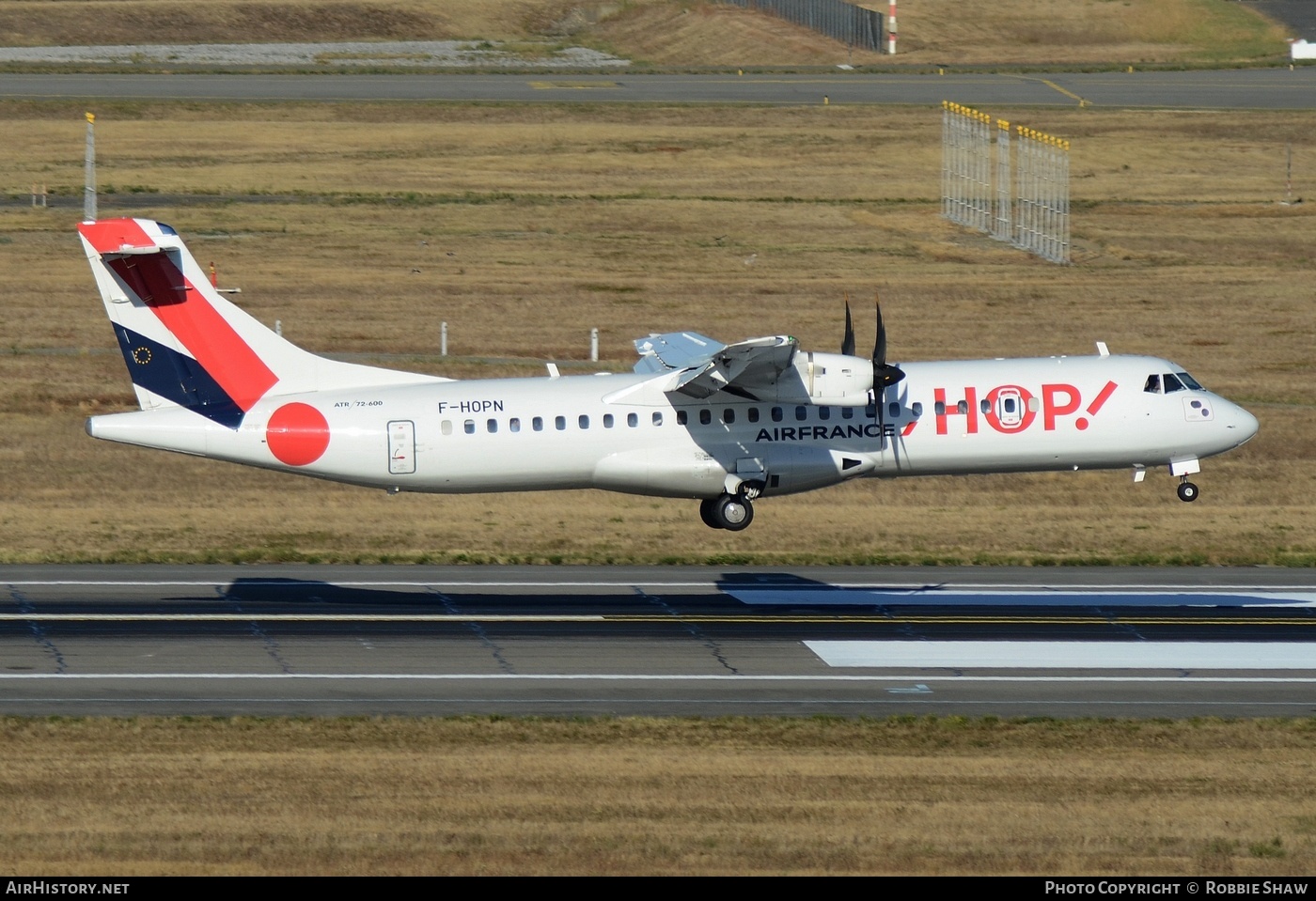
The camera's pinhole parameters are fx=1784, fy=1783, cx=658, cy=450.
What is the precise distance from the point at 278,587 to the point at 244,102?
62.4 meters

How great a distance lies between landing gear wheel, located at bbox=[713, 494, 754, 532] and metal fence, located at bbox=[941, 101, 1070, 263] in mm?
41739

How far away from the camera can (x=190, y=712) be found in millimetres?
32375

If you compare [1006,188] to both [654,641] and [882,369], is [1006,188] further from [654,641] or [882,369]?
[654,641]

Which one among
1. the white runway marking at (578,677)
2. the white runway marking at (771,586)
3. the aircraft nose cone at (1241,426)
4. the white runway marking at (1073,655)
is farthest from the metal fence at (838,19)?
the white runway marking at (578,677)

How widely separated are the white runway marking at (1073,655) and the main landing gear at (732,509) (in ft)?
12.6

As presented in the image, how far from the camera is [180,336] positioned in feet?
124

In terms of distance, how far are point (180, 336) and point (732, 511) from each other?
1259 cm

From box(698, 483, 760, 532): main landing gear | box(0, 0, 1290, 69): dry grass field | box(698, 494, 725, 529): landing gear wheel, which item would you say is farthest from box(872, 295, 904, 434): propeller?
box(0, 0, 1290, 69): dry grass field

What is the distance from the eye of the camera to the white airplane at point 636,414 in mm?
37656

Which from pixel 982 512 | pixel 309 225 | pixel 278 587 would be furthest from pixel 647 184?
pixel 278 587

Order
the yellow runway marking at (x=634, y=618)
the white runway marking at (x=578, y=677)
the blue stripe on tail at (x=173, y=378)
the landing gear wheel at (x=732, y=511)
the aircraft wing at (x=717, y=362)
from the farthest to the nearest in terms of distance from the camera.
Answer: the landing gear wheel at (x=732, y=511), the yellow runway marking at (x=634, y=618), the blue stripe on tail at (x=173, y=378), the aircraft wing at (x=717, y=362), the white runway marking at (x=578, y=677)

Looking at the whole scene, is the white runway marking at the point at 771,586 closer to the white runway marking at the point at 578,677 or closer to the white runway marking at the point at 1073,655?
the white runway marking at the point at 1073,655

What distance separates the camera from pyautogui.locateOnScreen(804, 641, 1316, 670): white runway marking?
119ft

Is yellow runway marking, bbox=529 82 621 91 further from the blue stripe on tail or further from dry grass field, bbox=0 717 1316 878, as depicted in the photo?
dry grass field, bbox=0 717 1316 878
